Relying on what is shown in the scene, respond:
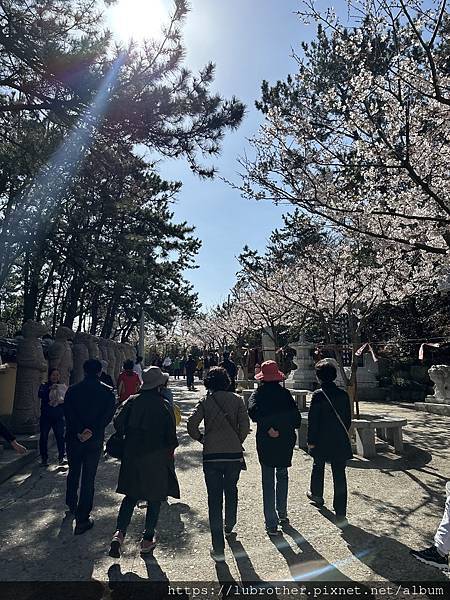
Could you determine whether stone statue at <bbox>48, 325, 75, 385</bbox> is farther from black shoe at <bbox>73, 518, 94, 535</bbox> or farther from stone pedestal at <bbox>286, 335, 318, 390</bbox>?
stone pedestal at <bbox>286, 335, 318, 390</bbox>

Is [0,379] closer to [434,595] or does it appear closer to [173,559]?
[173,559]

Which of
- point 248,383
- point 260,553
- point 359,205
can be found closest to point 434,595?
point 260,553

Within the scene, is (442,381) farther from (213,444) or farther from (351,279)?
(213,444)

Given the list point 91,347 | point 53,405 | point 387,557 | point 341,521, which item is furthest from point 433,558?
point 91,347

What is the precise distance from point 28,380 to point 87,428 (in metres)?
5.61

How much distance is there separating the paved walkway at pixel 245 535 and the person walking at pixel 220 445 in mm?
271

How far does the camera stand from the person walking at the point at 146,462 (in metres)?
3.83

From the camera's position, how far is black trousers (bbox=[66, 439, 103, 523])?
4.44 meters

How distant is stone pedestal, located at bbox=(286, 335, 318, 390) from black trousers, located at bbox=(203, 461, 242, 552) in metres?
16.0

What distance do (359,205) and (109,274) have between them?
848 cm

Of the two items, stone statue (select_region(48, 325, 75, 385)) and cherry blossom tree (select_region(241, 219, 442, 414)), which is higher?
cherry blossom tree (select_region(241, 219, 442, 414))

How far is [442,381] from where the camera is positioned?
13352mm

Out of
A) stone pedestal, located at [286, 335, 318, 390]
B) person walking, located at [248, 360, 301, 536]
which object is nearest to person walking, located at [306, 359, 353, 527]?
person walking, located at [248, 360, 301, 536]

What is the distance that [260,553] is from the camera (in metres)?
3.84
